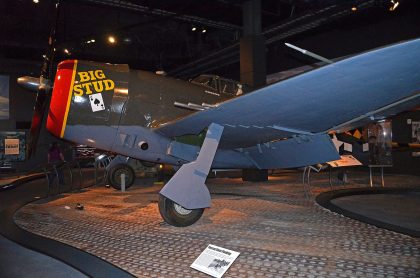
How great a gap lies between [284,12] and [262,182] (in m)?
→ 6.75

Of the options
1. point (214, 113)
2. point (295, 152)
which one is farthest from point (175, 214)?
point (295, 152)

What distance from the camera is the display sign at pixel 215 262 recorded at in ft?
8.15

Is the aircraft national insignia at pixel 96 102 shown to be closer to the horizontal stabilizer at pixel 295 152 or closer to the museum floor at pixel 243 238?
the museum floor at pixel 243 238

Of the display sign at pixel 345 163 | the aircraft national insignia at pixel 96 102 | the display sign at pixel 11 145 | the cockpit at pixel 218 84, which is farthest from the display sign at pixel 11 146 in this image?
the display sign at pixel 345 163

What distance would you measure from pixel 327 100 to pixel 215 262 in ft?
5.89

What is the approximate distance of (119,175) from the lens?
7742 mm

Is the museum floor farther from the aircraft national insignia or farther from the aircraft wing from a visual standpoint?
the aircraft national insignia

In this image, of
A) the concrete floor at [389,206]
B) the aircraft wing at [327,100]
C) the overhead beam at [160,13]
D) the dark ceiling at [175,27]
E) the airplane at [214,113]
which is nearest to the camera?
the aircraft wing at [327,100]

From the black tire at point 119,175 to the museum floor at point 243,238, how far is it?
1949 millimetres

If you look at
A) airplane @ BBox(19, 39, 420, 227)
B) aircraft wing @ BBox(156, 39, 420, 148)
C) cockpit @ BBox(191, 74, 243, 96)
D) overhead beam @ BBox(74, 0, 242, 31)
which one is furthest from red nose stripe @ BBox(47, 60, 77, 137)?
overhead beam @ BBox(74, 0, 242, 31)

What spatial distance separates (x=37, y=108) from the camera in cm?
552

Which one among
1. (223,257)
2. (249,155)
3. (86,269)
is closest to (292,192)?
(249,155)

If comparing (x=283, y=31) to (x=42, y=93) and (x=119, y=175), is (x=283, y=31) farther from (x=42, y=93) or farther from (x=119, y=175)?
(x=42, y=93)

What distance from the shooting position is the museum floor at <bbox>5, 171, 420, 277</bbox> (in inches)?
104
